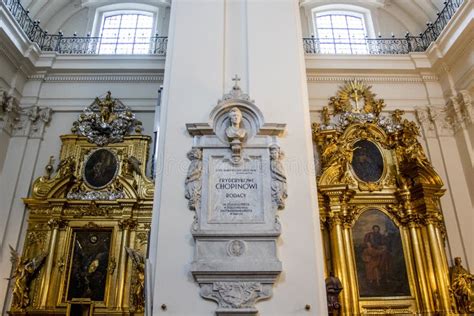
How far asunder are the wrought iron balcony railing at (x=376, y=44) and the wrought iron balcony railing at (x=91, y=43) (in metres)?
4.13

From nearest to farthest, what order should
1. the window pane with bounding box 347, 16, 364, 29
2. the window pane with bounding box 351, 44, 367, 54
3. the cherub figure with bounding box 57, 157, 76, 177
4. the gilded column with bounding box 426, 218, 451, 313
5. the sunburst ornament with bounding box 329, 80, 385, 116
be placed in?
the gilded column with bounding box 426, 218, 451, 313
the cherub figure with bounding box 57, 157, 76, 177
the sunburst ornament with bounding box 329, 80, 385, 116
the window pane with bounding box 351, 44, 367, 54
the window pane with bounding box 347, 16, 364, 29

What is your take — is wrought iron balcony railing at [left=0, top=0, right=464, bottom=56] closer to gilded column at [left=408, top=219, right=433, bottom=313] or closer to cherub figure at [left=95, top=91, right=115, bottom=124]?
cherub figure at [left=95, top=91, right=115, bottom=124]

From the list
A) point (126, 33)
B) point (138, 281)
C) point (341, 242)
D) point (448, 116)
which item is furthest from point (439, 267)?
point (126, 33)

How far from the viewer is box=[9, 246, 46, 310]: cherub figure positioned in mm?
7488

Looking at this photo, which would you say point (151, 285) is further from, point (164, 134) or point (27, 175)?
point (27, 175)

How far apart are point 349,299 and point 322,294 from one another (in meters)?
3.72

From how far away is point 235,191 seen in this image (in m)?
4.47

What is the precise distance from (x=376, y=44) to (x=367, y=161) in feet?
12.7

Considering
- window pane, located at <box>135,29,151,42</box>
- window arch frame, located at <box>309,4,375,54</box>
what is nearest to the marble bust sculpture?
window pane, located at <box>135,29,151,42</box>

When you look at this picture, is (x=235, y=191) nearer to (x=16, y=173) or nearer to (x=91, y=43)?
(x=16, y=173)

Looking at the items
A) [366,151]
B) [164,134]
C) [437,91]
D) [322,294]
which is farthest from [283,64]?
[437,91]

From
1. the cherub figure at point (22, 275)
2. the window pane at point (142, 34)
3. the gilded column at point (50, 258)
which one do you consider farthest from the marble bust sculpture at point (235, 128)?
the window pane at point (142, 34)

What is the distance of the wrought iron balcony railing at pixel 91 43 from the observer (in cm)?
1020

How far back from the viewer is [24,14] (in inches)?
384
